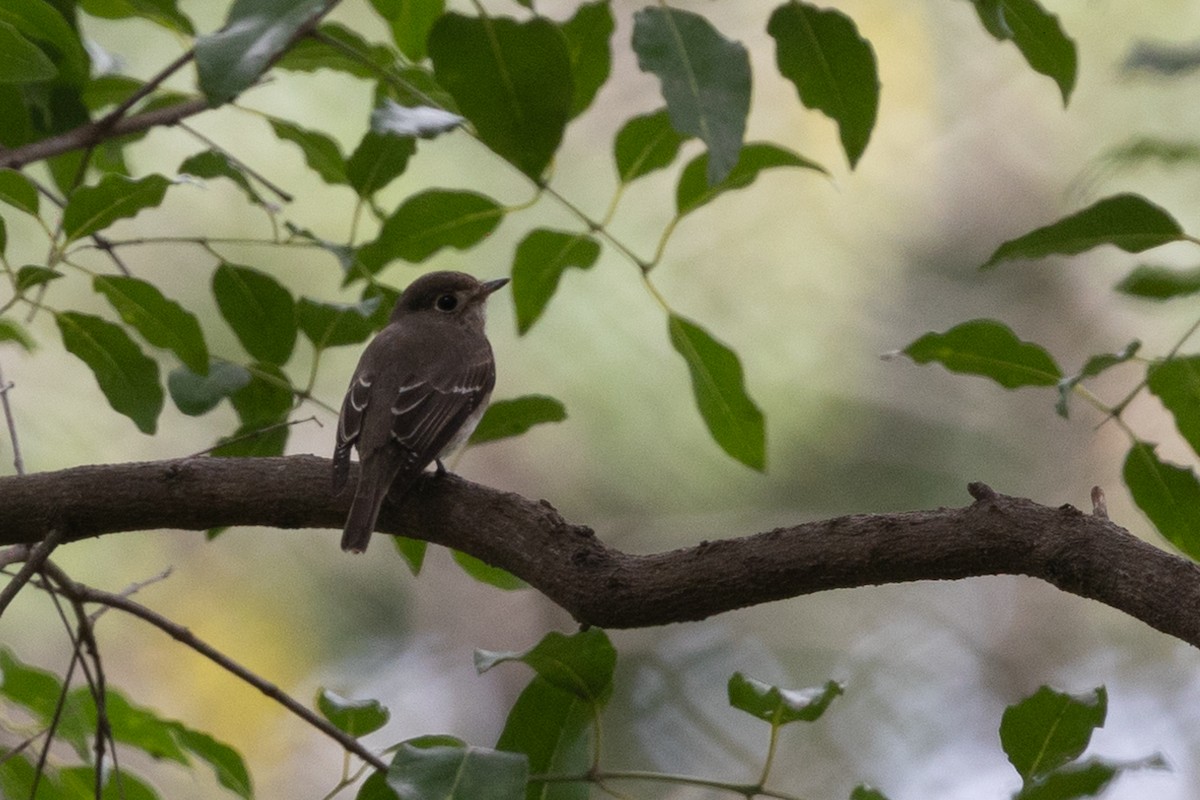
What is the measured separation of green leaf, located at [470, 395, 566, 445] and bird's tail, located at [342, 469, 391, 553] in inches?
10.9

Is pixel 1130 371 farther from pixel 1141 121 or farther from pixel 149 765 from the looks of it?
pixel 149 765

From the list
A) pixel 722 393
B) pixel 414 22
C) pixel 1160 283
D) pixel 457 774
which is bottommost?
pixel 457 774

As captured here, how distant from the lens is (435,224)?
301 cm

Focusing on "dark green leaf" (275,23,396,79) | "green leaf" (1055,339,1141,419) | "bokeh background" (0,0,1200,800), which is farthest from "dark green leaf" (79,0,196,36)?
"bokeh background" (0,0,1200,800)

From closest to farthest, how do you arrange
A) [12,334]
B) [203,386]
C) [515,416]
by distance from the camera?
[203,386] < [515,416] < [12,334]

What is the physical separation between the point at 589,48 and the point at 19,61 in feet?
3.50

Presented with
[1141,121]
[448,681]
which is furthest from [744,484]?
[1141,121]

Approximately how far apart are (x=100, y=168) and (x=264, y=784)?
5.46m

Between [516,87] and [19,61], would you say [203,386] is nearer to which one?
[19,61]

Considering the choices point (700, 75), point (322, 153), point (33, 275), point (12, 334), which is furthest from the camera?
point (322, 153)

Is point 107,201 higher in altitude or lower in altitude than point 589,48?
lower

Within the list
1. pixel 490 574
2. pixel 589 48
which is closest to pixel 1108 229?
pixel 589 48

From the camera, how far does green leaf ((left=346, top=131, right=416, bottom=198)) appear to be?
118 inches

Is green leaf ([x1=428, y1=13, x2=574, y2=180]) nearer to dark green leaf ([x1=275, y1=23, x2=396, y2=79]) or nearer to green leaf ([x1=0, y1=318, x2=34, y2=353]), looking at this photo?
dark green leaf ([x1=275, y1=23, x2=396, y2=79])
